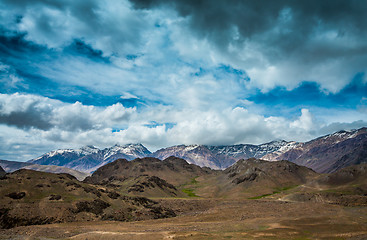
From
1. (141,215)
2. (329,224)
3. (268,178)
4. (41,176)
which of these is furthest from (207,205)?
(268,178)

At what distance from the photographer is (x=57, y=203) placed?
209 feet

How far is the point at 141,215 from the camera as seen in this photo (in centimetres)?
Answer: 6831

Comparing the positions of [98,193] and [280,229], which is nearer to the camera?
[280,229]

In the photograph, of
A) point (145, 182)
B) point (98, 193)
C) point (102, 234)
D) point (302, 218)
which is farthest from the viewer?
point (145, 182)

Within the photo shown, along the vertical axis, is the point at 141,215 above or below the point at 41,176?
below

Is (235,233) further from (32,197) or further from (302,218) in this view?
(32,197)

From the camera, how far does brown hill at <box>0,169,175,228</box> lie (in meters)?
56.3

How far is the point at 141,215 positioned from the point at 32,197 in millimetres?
30408

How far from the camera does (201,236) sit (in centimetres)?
4022

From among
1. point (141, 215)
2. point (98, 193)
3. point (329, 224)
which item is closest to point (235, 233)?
point (329, 224)

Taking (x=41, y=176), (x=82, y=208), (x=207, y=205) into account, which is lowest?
(x=207, y=205)

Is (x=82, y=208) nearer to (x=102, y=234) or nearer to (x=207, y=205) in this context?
(x=102, y=234)

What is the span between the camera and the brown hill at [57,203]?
5628 cm

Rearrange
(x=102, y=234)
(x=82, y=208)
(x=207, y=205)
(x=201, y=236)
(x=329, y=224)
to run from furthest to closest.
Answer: (x=207, y=205)
(x=82, y=208)
(x=329, y=224)
(x=102, y=234)
(x=201, y=236)
